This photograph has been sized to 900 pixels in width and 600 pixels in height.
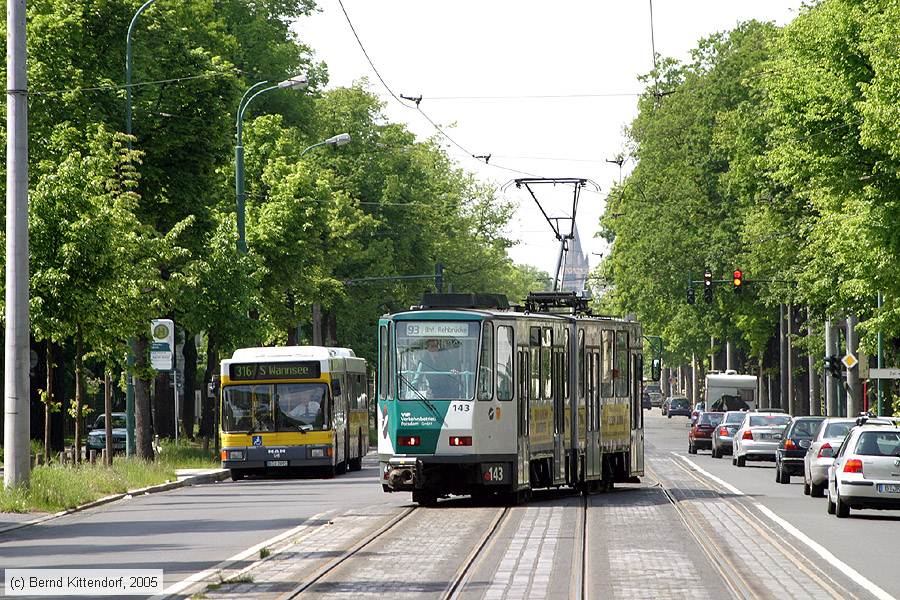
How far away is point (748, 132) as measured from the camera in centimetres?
5753

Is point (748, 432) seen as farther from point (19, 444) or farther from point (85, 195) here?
point (19, 444)

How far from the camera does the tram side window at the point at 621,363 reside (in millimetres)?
30750

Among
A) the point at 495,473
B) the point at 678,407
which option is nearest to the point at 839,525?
the point at 495,473

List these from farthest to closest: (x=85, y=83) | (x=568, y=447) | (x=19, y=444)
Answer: (x=85, y=83), (x=568, y=447), (x=19, y=444)

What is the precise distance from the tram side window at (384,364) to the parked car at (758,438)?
69.5ft

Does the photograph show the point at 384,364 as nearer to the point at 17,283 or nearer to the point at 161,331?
the point at 17,283

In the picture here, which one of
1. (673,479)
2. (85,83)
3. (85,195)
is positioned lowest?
(673,479)

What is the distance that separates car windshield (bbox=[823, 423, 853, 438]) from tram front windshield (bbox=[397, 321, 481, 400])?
374 inches

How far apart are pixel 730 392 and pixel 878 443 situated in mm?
53438

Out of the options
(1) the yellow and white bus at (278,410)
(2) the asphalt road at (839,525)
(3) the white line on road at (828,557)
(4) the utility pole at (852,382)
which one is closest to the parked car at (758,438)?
(2) the asphalt road at (839,525)

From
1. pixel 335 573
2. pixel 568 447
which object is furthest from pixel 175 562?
pixel 568 447

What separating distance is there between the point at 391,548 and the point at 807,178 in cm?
2810

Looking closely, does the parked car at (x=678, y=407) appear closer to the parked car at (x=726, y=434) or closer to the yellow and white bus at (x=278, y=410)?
the parked car at (x=726, y=434)

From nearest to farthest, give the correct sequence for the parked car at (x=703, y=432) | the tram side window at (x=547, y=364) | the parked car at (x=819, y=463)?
1. the tram side window at (x=547, y=364)
2. the parked car at (x=819, y=463)
3. the parked car at (x=703, y=432)
